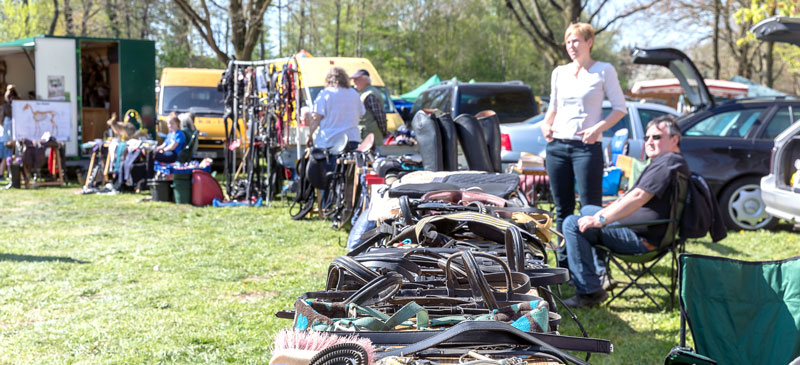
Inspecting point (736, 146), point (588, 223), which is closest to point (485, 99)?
point (736, 146)

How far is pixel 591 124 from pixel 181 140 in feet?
30.0

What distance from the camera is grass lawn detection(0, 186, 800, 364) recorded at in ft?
14.0

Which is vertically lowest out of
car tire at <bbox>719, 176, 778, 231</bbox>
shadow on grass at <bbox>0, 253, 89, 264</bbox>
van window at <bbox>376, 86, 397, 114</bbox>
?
shadow on grass at <bbox>0, 253, 89, 264</bbox>

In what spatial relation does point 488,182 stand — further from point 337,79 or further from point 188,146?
point 188,146

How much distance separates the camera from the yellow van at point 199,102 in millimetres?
15898

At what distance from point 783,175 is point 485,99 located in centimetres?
673

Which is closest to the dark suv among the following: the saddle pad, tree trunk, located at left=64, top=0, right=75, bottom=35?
the saddle pad

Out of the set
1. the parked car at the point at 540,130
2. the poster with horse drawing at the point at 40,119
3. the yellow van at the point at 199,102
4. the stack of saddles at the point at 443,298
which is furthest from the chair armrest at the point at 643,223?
the poster with horse drawing at the point at 40,119

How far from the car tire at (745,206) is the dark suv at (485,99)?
201 inches

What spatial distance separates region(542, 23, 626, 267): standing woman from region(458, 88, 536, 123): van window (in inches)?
307

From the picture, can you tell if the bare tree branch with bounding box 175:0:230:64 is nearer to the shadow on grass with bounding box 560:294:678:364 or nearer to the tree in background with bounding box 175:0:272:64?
the tree in background with bounding box 175:0:272:64

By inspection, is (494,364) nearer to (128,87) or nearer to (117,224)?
(117,224)

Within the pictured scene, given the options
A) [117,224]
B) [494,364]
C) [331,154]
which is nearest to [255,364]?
[494,364]

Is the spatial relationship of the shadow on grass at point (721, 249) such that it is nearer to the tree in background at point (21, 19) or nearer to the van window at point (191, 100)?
the van window at point (191, 100)
